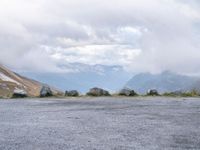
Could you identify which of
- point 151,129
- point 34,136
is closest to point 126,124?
point 151,129

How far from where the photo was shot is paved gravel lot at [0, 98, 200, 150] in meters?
27.9

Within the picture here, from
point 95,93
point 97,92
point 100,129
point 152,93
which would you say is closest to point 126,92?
point 152,93

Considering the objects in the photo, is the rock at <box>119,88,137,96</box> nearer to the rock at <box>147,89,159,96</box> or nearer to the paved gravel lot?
the rock at <box>147,89,159,96</box>

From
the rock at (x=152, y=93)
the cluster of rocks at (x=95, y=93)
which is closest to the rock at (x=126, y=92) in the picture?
the cluster of rocks at (x=95, y=93)

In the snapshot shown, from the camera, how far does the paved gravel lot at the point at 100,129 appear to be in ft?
91.6

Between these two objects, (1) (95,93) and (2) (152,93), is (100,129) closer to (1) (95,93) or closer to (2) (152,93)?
(1) (95,93)

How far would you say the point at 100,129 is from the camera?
114 ft

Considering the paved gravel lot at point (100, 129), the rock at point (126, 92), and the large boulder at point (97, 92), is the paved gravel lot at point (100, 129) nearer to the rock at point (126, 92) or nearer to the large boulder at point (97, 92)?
the rock at point (126, 92)

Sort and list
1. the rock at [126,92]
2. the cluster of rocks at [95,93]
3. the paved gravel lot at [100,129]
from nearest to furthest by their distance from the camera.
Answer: the paved gravel lot at [100,129] < the rock at [126,92] < the cluster of rocks at [95,93]

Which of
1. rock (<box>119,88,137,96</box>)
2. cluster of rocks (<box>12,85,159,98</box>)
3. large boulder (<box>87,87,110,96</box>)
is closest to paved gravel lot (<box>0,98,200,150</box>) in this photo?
rock (<box>119,88,137,96</box>)

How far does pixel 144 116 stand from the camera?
44.0 m

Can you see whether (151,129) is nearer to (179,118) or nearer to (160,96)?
(179,118)

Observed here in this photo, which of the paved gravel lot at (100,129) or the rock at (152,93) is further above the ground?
the rock at (152,93)

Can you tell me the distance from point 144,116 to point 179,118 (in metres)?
3.50
